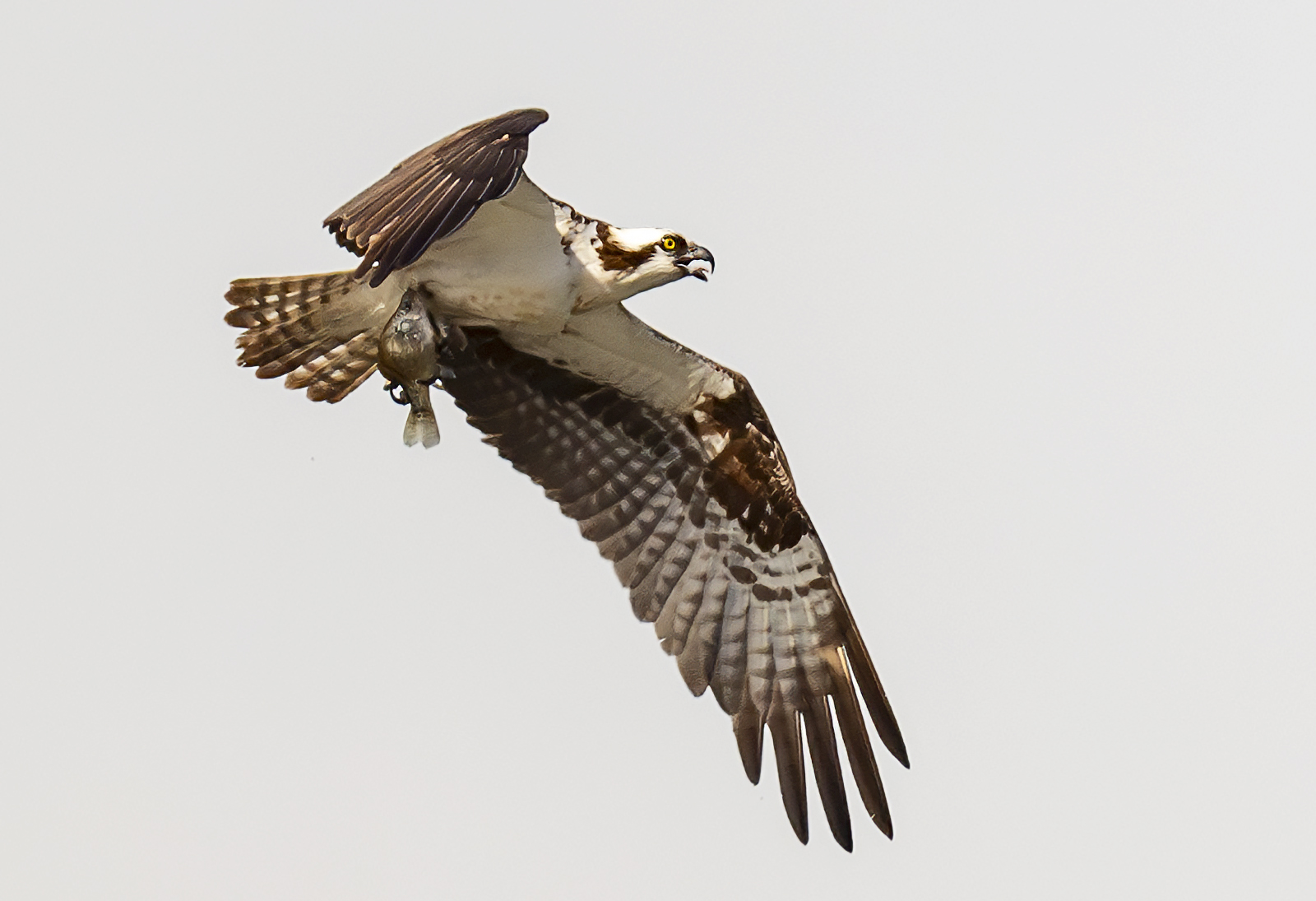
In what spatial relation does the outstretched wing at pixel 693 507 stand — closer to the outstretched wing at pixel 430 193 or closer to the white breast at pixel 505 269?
the white breast at pixel 505 269

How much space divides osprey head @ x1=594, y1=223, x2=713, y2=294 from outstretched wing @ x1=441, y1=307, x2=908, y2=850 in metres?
0.86

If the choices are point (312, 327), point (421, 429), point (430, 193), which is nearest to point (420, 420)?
point (421, 429)

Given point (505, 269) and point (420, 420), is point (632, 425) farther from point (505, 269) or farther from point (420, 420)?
point (505, 269)

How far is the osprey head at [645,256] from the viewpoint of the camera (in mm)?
11031

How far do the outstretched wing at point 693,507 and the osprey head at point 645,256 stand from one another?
86 centimetres

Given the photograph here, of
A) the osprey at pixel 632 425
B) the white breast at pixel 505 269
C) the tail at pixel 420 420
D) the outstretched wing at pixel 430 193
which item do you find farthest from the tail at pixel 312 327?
the outstretched wing at pixel 430 193

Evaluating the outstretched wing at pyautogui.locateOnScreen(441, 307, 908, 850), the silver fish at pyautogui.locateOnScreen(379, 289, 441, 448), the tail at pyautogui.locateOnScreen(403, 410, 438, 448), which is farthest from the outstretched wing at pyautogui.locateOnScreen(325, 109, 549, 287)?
the outstretched wing at pyautogui.locateOnScreen(441, 307, 908, 850)

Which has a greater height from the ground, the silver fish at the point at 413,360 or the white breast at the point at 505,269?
the white breast at the point at 505,269

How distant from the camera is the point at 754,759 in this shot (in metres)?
11.9

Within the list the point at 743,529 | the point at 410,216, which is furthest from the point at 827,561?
the point at 410,216

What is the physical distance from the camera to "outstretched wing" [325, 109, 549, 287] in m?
8.88

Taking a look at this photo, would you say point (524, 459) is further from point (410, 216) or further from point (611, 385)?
point (410, 216)

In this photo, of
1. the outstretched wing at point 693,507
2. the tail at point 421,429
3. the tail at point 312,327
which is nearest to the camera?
the tail at point 421,429

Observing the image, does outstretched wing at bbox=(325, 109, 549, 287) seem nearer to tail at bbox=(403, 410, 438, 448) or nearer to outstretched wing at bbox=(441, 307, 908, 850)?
tail at bbox=(403, 410, 438, 448)
